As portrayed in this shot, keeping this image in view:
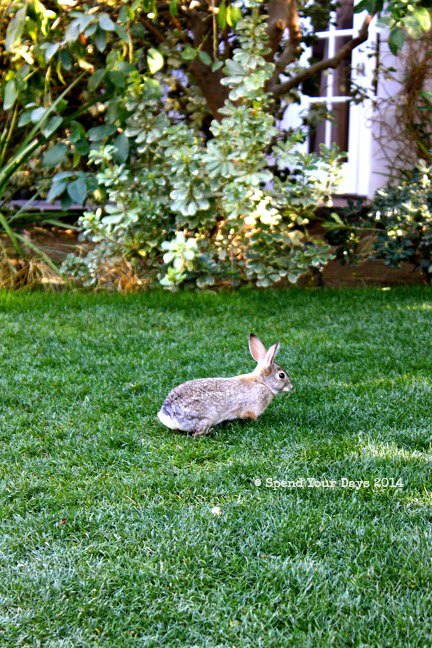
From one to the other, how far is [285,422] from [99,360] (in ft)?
4.80

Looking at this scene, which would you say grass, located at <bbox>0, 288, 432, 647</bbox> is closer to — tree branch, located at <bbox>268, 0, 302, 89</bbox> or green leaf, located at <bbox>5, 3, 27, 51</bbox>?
green leaf, located at <bbox>5, 3, 27, 51</bbox>

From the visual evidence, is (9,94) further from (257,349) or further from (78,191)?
(257,349)

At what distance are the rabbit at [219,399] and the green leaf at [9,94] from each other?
366 cm

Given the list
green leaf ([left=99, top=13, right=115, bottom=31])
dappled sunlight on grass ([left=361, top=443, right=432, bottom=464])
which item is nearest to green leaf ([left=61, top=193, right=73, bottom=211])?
green leaf ([left=99, top=13, right=115, bottom=31])

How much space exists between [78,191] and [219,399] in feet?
10.9

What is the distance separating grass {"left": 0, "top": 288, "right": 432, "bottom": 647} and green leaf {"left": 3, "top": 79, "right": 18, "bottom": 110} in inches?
87.4

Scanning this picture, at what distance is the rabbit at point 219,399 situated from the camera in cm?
337

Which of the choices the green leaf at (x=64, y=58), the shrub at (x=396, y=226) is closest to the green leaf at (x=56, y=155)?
the green leaf at (x=64, y=58)

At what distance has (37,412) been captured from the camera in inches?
150

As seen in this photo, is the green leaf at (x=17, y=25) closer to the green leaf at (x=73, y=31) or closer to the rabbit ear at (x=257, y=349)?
the green leaf at (x=73, y=31)

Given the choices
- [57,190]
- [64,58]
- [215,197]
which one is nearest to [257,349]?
[215,197]

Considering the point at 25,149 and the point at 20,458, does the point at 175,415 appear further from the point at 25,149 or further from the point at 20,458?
the point at 25,149

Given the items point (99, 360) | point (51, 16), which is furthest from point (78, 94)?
point (99, 360)

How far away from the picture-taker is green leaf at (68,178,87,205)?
20.4ft
